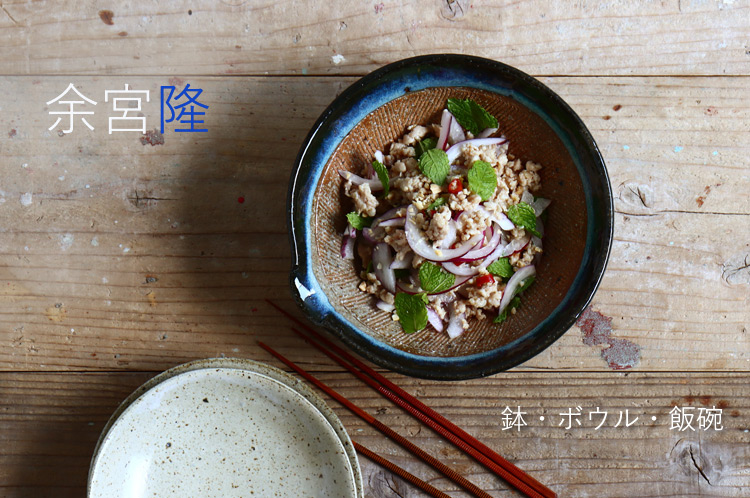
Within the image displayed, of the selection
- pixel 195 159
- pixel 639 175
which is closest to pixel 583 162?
pixel 639 175

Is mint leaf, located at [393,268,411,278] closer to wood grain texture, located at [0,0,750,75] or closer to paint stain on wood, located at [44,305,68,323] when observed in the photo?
wood grain texture, located at [0,0,750,75]

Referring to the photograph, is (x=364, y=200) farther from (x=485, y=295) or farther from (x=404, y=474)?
(x=404, y=474)

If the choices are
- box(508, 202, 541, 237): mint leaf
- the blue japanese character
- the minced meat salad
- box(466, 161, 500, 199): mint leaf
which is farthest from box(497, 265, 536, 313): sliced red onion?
the blue japanese character

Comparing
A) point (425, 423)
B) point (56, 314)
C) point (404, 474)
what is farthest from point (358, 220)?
point (56, 314)

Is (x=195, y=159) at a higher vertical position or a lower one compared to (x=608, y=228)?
higher

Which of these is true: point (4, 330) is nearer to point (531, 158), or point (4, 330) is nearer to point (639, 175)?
point (531, 158)
